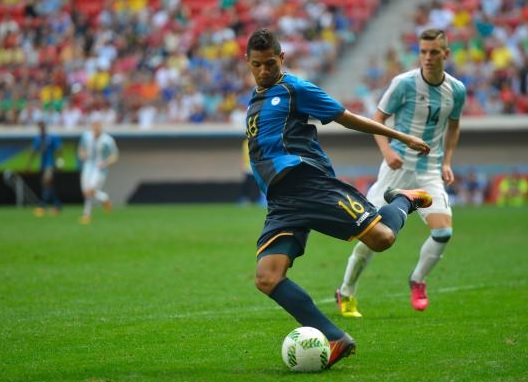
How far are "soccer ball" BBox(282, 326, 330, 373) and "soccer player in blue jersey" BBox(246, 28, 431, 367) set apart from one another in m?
0.23

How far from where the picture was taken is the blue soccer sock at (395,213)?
7.71 metres

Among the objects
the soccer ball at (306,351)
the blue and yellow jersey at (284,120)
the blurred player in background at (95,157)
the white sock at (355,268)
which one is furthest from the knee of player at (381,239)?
the blurred player in background at (95,157)

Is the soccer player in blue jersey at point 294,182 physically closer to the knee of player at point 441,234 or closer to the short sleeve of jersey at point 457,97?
the knee of player at point 441,234

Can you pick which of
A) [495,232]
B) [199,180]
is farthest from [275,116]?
[199,180]

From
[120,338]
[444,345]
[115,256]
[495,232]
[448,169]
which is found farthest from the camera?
[495,232]

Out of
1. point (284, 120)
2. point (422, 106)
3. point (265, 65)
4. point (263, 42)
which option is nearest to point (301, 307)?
point (284, 120)

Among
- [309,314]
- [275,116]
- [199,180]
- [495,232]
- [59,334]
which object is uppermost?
[275,116]

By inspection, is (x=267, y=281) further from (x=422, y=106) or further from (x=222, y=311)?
(x=422, y=106)

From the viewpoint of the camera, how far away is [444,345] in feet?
26.5

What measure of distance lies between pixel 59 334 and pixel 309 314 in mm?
2530

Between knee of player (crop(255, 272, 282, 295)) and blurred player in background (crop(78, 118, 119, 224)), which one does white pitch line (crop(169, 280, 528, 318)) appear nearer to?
knee of player (crop(255, 272, 282, 295))

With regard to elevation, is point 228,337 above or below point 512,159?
above

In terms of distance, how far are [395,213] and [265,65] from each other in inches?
57.9

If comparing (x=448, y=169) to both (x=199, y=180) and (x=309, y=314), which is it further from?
(x=199, y=180)
